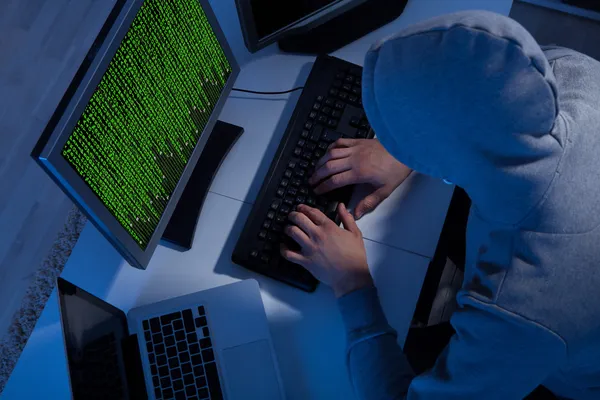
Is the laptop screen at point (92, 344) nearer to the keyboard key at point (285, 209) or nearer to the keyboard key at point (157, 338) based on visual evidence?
the keyboard key at point (157, 338)

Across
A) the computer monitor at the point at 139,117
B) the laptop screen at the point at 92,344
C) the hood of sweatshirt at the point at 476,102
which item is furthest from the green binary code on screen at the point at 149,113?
the hood of sweatshirt at the point at 476,102

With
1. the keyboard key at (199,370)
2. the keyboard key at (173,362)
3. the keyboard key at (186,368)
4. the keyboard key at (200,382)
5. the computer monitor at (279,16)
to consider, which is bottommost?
the keyboard key at (200,382)

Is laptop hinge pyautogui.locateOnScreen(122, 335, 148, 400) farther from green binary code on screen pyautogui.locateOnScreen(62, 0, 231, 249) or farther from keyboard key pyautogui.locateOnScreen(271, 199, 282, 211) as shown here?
keyboard key pyautogui.locateOnScreen(271, 199, 282, 211)

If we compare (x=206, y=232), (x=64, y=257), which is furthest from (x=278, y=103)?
(x=64, y=257)

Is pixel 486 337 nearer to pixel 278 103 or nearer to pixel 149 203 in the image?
pixel 149 203

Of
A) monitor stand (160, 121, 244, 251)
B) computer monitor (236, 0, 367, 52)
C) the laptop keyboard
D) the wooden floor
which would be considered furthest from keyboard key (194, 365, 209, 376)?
the wooden floor

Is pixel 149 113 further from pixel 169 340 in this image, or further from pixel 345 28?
pixel 345 28

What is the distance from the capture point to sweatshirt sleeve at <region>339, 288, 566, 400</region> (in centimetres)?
66

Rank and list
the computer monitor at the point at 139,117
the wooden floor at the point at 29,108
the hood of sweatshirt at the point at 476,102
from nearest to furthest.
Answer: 1. the hood of sweatshirt at the point at 476,102
2. the computer monitor at the point at 139,117
3. the wooden floor at the point at 29,108

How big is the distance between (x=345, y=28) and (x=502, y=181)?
67cm

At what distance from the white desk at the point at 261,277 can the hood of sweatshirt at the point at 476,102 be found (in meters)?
0.37

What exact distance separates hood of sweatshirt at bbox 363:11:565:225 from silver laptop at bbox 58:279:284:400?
0.46m

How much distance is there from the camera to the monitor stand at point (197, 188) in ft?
3.23

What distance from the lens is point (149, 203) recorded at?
33.2 inches
